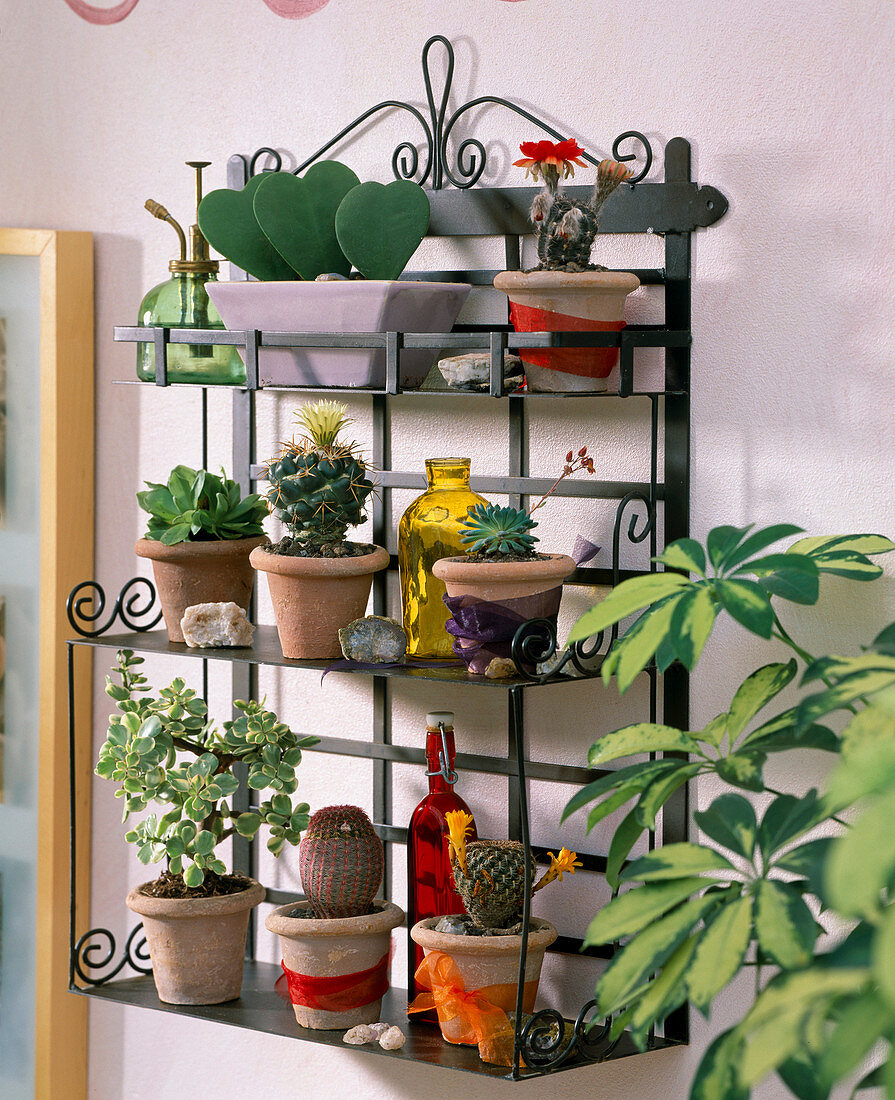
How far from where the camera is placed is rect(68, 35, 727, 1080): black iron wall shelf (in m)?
1.39

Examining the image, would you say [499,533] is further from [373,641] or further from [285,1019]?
[285,1019]

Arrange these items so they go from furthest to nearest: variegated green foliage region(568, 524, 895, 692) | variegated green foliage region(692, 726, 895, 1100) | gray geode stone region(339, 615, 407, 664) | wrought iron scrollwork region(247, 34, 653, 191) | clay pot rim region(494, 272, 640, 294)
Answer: wrought iron scrollwork region(247, 34, 653, 191) → gray geode stone region(339, 615, 407, 664) → clay pot rim region(494, 272, 640, 294) → variegated green foliage region(568, 524, 895, 692) → variegated green foliage region(692, 726, 895, 1100)

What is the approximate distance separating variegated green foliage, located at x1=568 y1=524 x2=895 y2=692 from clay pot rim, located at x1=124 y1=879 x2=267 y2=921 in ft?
1.89

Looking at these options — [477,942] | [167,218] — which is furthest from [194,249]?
[477,942]

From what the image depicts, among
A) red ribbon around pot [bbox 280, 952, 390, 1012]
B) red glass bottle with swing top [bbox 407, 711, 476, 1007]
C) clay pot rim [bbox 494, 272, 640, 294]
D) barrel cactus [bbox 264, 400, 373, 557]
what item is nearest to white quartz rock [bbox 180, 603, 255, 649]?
barrel cactus [bbox 264, 400, 373, 557]

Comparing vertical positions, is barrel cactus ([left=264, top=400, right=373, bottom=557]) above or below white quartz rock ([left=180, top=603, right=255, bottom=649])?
above

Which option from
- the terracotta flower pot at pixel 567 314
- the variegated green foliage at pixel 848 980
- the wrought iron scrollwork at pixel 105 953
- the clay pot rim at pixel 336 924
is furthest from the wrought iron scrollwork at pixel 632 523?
the wrought iron scrollwork at pixel 105 953

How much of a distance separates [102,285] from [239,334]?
443mm

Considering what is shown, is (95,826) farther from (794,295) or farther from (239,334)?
→ (794,295)

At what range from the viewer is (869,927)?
0.89 metres

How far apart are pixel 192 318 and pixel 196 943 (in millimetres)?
712

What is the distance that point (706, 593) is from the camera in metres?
1.15

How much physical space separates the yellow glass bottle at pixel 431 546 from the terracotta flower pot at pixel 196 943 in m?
0.36

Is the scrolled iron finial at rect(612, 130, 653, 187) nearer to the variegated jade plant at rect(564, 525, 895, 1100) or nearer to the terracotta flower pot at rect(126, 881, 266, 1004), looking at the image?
the variegated jade plant at rect(564, 525, 895, 1100)
